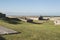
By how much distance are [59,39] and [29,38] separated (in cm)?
206

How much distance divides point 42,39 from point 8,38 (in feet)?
7.57

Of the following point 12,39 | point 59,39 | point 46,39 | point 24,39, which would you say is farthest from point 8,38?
point 59,39

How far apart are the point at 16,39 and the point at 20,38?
409 mm

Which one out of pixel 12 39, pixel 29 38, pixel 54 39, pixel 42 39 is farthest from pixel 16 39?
pixel 54 39

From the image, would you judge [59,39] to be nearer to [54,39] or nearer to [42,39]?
[54,39]

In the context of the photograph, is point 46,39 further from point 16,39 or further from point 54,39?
point 16,39

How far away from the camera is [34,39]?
980cm

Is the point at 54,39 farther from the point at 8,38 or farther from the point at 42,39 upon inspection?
the point at 8,38

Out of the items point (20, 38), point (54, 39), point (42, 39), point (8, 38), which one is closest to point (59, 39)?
point (54, 39)

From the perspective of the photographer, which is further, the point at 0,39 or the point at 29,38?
the point at 29,38

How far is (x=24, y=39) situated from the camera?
966 centimetres

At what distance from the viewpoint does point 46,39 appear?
981cm

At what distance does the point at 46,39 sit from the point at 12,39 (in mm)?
2293

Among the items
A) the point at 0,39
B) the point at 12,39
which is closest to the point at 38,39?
the point at 12,39
